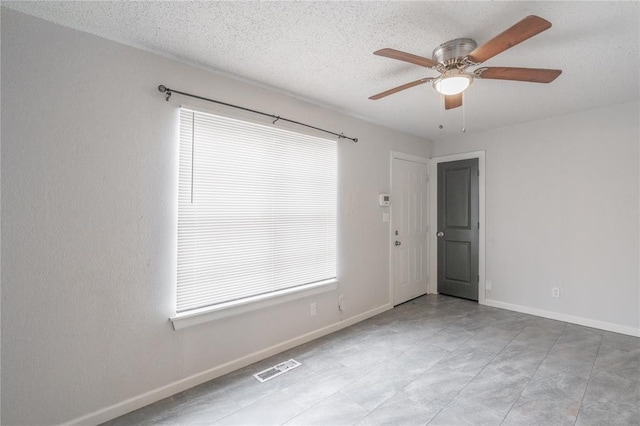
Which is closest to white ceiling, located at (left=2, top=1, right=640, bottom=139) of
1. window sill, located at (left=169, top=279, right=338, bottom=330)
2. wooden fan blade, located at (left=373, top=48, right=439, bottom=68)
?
wooden fan blade, located at (left=373, top=48, right=439, bottom=68)

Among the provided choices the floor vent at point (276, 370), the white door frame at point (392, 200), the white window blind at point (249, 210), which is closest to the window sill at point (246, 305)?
the white window blind at point (249, 210)

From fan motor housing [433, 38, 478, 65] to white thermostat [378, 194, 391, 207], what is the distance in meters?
2.05

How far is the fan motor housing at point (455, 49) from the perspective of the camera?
73.7 inches

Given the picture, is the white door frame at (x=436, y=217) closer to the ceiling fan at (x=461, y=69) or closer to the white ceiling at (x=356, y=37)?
the white ceiling at (x=356, y=37)

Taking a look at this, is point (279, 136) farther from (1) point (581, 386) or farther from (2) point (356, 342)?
(1) point (581, 386)

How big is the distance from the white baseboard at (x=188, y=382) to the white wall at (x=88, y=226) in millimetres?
45

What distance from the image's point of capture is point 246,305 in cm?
251

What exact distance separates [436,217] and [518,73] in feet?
10.2

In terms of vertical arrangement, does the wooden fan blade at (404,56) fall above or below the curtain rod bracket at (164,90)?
above

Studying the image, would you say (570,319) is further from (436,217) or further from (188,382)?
(188,382)

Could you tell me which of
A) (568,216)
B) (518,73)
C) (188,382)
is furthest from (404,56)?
(568,216)

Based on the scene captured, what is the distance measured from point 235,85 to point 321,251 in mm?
1815

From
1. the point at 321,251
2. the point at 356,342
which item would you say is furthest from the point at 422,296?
the point at 321,251

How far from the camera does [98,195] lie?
188 centimetres
